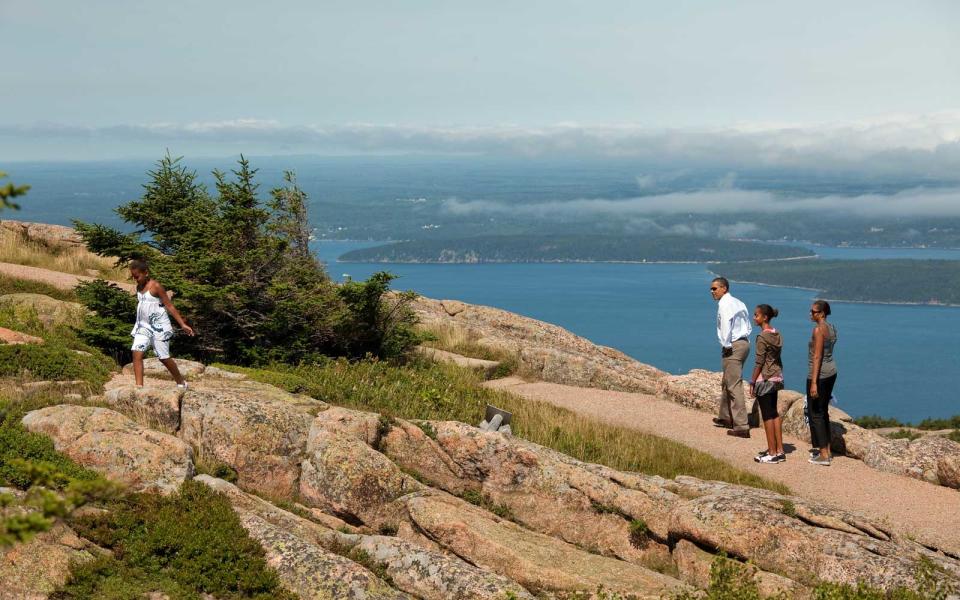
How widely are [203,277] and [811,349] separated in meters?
10.7

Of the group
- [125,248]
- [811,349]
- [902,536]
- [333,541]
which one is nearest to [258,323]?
[125,248]

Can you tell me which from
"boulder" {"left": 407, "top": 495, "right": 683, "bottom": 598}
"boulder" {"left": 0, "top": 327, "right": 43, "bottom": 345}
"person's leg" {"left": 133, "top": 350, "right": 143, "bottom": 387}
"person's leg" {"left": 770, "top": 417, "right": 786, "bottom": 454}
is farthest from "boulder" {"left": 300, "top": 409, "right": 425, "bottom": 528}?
"person's leg" {"left": 770, "top": 417, "right": 786, "bottom": 454}

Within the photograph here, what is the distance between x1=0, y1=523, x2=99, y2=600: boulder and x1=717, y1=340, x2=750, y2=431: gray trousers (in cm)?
1033

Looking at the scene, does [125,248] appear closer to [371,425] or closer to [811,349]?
[371,425]

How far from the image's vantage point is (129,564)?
682cm

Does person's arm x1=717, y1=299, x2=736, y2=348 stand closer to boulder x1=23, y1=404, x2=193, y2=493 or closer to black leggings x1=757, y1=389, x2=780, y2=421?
black leggings x1=757, y1=389, x2=780, y2=421

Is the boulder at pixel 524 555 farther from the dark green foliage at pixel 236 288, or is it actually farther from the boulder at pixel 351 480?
the dark green foliage at pixel 236 288

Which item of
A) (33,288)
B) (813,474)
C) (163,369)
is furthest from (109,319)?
(813,474)

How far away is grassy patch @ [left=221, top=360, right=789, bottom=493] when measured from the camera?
12297mm

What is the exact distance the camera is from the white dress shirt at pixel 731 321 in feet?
44.7

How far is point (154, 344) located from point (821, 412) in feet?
33.0

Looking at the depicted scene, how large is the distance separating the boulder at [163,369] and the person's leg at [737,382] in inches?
342

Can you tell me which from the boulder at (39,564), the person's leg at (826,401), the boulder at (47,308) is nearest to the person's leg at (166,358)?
the boulder at (39,564)

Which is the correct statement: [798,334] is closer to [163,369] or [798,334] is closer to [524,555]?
[163,369]
